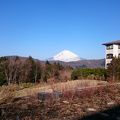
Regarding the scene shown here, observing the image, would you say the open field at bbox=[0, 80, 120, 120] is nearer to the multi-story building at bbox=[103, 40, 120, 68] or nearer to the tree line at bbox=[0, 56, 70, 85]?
the tree line at bbox=[0, 56, 70, 85]

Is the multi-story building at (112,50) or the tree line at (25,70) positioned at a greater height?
the multi-story building at (112,50)

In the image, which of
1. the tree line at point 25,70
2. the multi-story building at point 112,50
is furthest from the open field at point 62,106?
the multi-story building at point 112,50

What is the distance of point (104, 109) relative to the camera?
282 inches

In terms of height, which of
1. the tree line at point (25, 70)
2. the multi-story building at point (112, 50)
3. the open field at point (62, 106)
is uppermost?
the multi-story building at point (112, 50)

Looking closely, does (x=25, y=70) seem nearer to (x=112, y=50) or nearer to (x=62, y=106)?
(x=112, y=50)

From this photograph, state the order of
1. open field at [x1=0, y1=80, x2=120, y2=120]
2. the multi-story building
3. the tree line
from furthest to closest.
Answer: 1. the multi-story building
2. the tree line
3. open field at [x1=0, y1=80, x2=120, y2=120]

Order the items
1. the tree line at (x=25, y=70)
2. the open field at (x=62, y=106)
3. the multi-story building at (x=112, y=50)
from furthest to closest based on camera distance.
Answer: the multi-story building at (x=112, y=50) → the tree line at (x=25, y=70) → the open field at (x=62, y=106)

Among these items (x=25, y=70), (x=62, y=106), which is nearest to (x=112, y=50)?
(x=25, y=70)

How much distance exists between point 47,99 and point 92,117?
2.26m

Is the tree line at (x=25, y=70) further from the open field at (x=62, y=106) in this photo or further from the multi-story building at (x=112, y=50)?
the open field at (x=62, y=106)

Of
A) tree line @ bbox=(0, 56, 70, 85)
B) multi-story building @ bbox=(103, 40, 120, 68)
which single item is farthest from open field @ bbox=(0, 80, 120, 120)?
multi-story building @ bbox=(103, 40, 120, 68)

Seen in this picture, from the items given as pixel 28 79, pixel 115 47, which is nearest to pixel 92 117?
pixel 28 79

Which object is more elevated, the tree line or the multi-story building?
the multi-story building

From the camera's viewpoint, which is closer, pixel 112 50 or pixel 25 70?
pixel 25 70
